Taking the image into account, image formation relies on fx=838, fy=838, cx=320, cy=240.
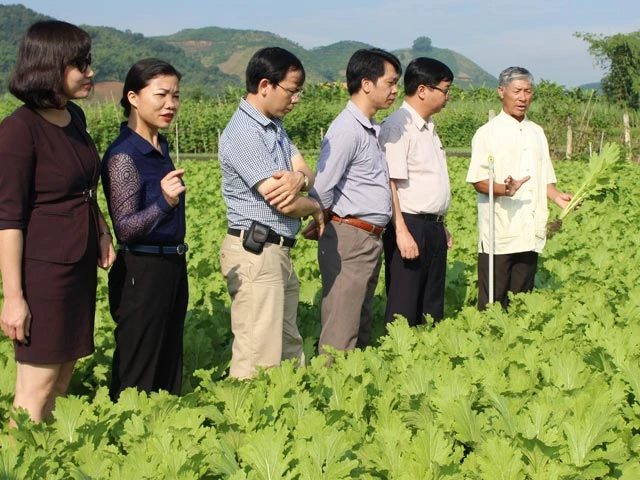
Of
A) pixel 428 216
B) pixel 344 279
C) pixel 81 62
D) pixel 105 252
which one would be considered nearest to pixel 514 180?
pixel 428 216

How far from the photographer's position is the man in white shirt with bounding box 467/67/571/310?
5309 mm

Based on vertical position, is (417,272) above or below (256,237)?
below

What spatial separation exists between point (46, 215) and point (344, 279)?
1790mm

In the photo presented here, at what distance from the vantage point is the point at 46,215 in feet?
9.53

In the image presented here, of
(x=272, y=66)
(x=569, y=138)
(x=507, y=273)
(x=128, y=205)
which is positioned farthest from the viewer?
(x=569, y=138)

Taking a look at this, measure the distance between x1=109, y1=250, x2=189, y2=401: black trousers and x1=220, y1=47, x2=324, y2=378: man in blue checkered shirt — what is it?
0.30m

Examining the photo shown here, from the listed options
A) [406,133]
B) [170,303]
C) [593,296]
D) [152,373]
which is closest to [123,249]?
[170,303]

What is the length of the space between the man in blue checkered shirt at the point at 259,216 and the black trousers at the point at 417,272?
1199 millimetres

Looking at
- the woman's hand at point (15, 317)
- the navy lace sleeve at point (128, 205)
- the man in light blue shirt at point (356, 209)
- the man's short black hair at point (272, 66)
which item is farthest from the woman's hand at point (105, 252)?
the man in light blue shirt at point (356, 209)

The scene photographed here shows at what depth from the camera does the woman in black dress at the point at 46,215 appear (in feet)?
9.21

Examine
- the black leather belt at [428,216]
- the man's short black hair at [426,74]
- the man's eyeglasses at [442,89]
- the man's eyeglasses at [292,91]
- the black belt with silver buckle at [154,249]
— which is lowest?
the black belt with silver buckle at [154,249]

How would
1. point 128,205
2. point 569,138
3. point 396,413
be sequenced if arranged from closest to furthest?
point 396,413
point 128,205
point 569,138

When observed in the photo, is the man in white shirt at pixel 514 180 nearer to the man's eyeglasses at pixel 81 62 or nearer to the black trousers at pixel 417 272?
the black trousers at pixel 417 272

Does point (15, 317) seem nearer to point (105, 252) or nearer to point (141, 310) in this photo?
point (105, 252)
